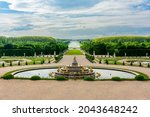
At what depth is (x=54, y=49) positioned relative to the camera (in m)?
67.9

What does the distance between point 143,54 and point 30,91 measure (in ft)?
151

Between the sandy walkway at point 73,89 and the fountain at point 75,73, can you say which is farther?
the fountain at point 75,73

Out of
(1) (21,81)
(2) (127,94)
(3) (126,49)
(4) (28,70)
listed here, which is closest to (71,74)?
(1) (21,81)

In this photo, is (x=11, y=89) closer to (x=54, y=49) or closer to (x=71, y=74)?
(x=71, y=74)

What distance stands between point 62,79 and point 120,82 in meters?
5.25

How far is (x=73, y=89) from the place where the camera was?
1967 centimetres

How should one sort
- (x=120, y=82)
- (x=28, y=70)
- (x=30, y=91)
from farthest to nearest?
(x=28, y=70), (x=120, y=82), (x=30, y=91)

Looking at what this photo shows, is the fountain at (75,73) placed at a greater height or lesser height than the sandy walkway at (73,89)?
greater

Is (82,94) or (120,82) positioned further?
(120,82)

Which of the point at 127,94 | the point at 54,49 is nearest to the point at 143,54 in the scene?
the point at 54,49

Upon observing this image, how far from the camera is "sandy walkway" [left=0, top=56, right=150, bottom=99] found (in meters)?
17.4

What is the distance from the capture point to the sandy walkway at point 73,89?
1741 cm

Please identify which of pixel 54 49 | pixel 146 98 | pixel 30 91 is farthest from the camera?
pixel 54 49

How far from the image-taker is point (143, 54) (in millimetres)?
60688
